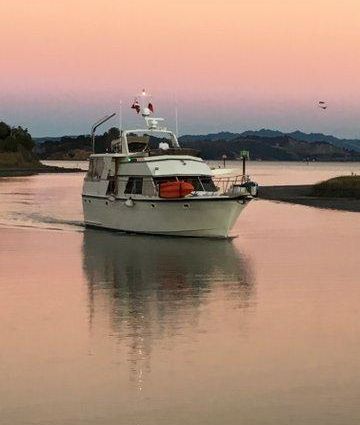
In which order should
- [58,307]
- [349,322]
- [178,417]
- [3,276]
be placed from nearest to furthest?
1. [178,417]
2. [349,322]
3. [58,307]
4. [3,276]

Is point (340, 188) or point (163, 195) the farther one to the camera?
point (340, 188)

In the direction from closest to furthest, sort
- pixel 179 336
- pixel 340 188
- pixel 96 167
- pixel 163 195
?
1. pixel 179 336
2. pixel 163 195
3. pixel 96 167
4. pixel 340 188

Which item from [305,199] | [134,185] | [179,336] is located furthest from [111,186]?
[305,199]

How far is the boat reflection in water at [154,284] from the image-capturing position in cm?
1666

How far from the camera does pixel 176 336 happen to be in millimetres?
16094

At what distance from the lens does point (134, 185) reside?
37.0 m

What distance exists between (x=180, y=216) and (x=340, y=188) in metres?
36.5

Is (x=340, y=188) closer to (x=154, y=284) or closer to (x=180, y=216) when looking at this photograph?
(x=180, y=216)

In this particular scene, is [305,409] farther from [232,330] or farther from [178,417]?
[232,330]

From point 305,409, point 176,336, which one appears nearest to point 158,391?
point 305,409

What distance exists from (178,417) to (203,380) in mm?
1778

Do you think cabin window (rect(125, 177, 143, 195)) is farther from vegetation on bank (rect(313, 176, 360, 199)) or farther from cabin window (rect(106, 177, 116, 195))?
vegetation on bank (rect(313, 176, 360, 199))

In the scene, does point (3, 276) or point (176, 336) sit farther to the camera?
point (3, 276)

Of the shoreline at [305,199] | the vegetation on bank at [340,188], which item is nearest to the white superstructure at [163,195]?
the shoreline at [305,199]
